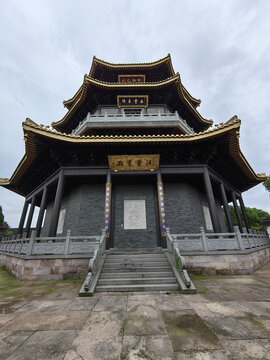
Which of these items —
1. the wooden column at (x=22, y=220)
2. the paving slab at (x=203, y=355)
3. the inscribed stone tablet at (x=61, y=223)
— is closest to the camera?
the paving slab at (x=203, y=355)

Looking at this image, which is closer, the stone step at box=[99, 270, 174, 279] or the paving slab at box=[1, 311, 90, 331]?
the paving slab at box=[1, 311, 90, 331]

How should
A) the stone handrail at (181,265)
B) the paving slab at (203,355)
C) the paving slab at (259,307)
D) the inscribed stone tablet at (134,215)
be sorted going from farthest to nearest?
the inscribed stone tablet at (134,215)
the stone handrail at (181,265)
the paving slab at (259,307)
the paving slab at (203,355)

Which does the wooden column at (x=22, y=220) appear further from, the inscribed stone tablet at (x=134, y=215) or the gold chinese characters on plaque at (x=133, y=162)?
the gold chinese characters on plaque at (x=133, y=162)

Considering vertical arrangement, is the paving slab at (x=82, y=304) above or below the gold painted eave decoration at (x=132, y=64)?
below

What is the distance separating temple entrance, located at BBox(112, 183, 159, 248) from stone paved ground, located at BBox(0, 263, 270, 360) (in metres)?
4.78

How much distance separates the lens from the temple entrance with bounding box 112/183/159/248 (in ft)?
29.7

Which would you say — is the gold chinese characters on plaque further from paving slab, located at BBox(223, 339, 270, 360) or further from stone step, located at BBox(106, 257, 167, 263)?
paving slab, located at BBox(223, 339, 270, 360)

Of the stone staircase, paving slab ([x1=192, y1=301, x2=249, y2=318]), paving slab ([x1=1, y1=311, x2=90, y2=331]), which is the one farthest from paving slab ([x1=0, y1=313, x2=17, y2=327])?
paving slab ([x1=192, y1=301, x2=249, y2=318])

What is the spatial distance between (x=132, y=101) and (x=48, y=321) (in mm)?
12496

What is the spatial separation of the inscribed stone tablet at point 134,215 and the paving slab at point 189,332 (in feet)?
20.1

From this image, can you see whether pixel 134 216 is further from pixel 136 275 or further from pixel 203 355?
pixel 203 355

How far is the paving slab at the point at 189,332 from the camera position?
2213 millimetres

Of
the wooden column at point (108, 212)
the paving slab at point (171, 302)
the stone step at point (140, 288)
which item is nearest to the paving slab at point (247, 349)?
the paving slab at point (171, 302)

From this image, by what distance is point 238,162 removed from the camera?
33.9 ft
